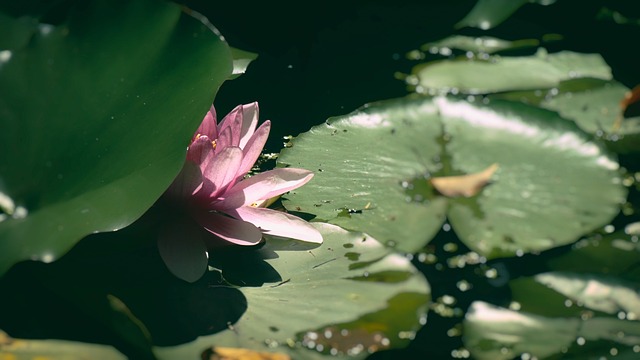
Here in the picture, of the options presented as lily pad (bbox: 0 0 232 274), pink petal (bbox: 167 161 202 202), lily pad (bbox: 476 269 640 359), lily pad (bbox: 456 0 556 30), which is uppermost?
lily pad (bbox: 0 0 232 274)

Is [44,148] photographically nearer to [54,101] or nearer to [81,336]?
[54,101]

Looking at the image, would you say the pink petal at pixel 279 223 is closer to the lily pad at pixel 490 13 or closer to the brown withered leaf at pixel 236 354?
the brown withered leaf at pixel 236 354

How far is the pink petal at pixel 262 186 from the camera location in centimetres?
128

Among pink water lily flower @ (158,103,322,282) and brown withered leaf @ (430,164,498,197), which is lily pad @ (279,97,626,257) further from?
pink water lily flower @ (158,103,322,282)

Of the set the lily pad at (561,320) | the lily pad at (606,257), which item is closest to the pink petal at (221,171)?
the lily pad at (561,320)

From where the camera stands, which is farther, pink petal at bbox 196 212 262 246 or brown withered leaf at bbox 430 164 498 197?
brown withered leaf at bbox 430 164 498 197

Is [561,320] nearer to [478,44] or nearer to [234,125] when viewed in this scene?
[234,125]

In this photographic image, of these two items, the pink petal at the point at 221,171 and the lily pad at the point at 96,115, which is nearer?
the lily pad at the point at 96,115

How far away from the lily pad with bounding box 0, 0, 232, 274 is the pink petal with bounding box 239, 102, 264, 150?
0.44 ft

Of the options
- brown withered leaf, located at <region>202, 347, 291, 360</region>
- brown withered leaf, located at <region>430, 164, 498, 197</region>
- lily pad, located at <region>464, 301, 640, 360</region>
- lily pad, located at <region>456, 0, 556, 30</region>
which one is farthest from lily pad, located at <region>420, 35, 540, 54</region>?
brown withered leaf, located at <region>202, 347, 291, 360</region>

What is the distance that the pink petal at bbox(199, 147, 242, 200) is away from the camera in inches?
48.4

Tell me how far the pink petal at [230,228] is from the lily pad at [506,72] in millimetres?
793

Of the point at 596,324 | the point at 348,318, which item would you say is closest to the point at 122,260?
the point at 348,318

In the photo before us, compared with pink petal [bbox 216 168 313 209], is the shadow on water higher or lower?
lower
